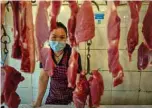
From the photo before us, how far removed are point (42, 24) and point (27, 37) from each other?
82 mm

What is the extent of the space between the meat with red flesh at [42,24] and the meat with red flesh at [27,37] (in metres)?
0.03

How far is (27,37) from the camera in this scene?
1.04m

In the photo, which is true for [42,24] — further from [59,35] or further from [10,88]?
[10,88]

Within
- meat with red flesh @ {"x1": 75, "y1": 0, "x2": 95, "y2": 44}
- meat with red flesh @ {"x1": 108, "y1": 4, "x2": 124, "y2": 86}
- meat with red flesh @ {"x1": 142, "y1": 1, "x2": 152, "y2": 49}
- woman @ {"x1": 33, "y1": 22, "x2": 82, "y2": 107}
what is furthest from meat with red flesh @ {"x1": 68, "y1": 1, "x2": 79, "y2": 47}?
woman @ {"x1": 33, "y1": 22, "x2": 82, "y2": 107}

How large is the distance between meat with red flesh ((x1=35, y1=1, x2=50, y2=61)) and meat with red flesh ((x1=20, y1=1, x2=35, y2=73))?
31 millimetres

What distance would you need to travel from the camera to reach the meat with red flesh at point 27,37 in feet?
3.34

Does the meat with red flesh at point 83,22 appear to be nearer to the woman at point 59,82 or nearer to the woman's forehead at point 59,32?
the woman's forehead at point 59,32

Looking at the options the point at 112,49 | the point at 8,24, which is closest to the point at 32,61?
the point at 112,49

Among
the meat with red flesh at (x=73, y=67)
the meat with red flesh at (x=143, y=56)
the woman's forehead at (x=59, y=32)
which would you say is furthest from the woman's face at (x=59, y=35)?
the meat with red flesh at (x=143, y=56)

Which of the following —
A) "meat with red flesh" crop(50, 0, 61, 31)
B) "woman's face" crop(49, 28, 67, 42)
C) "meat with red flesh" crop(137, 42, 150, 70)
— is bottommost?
"meat with red flesh" crop(137, 42, 150, 70)

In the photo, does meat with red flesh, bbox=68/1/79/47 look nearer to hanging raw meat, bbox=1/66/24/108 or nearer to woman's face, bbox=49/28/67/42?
woman's face, bbox=49/28/67/42

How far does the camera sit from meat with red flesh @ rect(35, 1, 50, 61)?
39.6 inches

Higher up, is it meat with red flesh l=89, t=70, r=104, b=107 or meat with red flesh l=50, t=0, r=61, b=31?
meat with red flesh l=50, t=0, r=61, b=31

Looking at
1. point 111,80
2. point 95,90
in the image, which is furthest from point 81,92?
point 111,80
